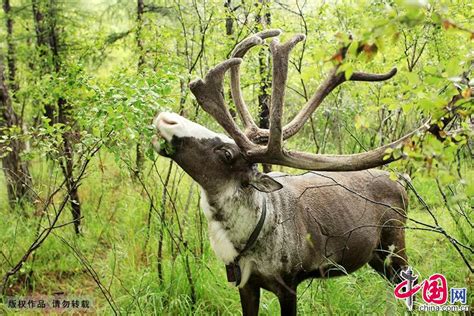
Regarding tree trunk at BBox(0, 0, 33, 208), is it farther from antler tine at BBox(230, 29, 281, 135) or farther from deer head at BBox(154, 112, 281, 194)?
antler tine at BBox(230, 29, 281, 135)

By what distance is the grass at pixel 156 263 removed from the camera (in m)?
3.82

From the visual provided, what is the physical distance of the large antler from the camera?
2.81 meters

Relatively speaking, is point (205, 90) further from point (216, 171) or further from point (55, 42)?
point (55, 42)

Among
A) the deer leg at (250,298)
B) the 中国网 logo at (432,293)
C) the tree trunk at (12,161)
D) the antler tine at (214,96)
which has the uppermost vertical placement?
the antler tine at (214,96)

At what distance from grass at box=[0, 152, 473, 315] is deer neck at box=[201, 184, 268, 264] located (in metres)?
0.62

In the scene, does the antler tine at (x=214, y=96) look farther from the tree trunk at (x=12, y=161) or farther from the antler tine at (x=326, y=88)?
the tree trunk at (x=12, y=161)

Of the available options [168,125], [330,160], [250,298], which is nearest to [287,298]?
[250,298]

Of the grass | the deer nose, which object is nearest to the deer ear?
the deer nose

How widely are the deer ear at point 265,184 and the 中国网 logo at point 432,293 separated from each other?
3.53 feet

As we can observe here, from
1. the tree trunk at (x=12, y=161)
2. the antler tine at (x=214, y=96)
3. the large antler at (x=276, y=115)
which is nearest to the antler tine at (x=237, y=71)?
the large antler at (x=276, y=115)

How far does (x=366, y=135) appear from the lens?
8.45 m

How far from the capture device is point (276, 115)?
285cm

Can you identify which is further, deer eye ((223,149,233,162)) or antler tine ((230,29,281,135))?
antler tine ((230,29,281,135))

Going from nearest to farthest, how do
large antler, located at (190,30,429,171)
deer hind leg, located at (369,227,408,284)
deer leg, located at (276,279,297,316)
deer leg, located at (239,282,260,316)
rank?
large antler, located at (190,30,429,171), deer leg, located at (276,279,297,316), deer leg, located at (239,282,260,316), deer hind leg, located at (369,227,408,284)
